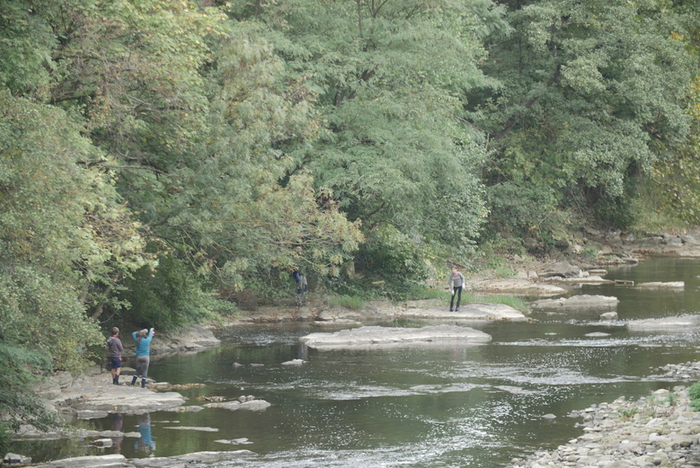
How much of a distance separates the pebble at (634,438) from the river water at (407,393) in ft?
1.74

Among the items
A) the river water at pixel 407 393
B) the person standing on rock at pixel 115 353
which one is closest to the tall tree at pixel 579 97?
the river water at pixel 407 393

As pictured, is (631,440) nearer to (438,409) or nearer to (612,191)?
(438,409)

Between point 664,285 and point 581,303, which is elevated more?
point 664,285

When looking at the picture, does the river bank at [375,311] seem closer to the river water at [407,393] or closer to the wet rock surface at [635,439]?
A: the river water at [407,393]

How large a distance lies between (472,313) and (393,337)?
6.08 meters

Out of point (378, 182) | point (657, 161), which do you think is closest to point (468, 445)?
point (378, 182)

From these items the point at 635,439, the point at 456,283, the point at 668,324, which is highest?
the point at 456,283

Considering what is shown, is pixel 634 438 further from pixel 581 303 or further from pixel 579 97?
pixel 579 97

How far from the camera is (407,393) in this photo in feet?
66.7

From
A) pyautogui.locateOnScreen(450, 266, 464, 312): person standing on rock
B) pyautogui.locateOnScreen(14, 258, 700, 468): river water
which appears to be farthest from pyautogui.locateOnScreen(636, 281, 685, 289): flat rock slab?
pyautogui.locateOnScreen(450, 266, 464, 312): person standing on rock

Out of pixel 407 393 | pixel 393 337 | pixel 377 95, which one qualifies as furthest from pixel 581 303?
pixel 407 393

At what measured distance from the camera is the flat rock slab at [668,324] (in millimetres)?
29094

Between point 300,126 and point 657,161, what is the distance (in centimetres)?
2539

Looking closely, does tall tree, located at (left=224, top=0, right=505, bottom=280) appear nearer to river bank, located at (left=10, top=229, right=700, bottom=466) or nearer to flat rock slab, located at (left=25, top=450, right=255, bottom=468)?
river bank, located at (left=10, top=229, right=700, bottom=466)
